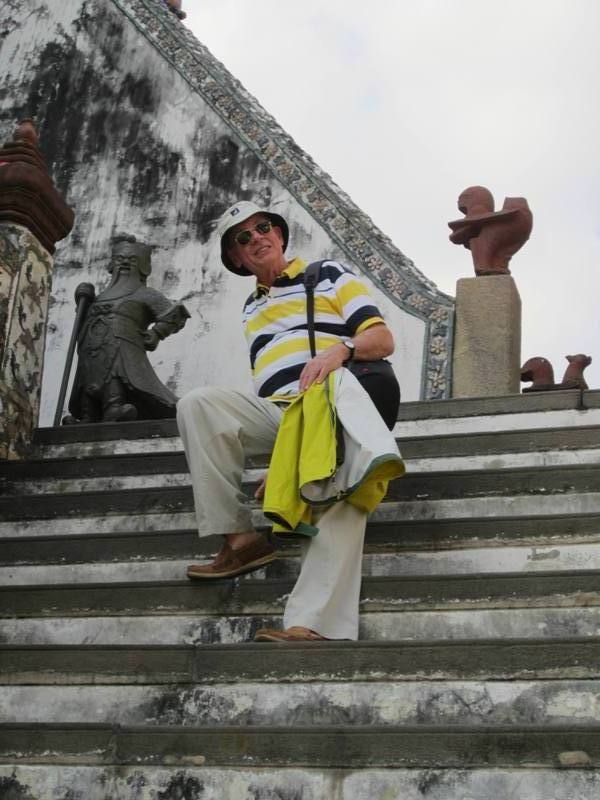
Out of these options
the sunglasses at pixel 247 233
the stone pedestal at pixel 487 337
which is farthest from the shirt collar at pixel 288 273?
the stone pedestal at pixel 487 337

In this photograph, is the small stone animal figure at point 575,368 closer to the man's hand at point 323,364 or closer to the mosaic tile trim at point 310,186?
the mosaic tile trim at point 310,186

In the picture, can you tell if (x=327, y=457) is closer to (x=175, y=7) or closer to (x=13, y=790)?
(x=13, y=790)

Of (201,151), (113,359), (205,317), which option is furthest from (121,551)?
(201,151)

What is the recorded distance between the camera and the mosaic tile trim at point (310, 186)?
1057cm

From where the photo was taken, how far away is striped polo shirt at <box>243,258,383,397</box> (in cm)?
624

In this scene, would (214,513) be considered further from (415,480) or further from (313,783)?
(313,783)

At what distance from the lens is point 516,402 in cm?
743

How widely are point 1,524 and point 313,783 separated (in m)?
3.02

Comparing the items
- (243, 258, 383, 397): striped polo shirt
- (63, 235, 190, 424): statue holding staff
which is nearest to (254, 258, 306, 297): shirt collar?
(243, 258, 383, 397): striped polo shirt

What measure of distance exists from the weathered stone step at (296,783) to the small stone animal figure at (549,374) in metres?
5.20

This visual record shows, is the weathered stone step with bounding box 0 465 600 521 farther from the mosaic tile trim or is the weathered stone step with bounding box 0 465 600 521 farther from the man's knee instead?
the mosaic tile trim

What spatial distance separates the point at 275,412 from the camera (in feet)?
20.1

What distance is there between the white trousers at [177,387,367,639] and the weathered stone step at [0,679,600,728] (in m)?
0.35

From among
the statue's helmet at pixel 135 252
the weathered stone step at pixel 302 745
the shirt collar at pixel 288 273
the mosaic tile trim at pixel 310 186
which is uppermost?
the mosaic tile trim at pixel 310 186
